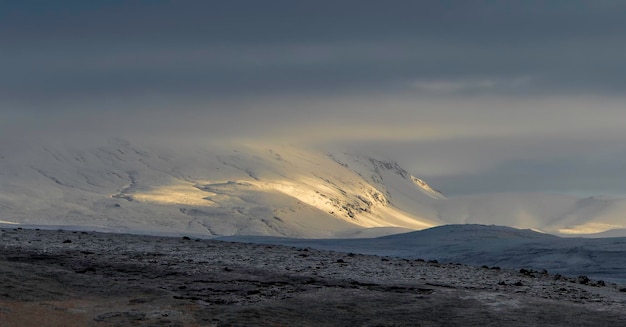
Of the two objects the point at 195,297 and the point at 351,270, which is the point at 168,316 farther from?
the point at 351,270

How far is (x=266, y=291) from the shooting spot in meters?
43.0

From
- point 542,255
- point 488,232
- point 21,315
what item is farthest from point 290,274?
point 488,232

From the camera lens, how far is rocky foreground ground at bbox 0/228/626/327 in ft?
124

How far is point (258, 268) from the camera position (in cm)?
4956

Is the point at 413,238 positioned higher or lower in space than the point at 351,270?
higher

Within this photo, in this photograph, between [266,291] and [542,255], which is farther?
[542,255]

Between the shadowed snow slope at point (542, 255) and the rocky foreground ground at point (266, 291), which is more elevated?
the shadowed snow slope at point (542, 255)

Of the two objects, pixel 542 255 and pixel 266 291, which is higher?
pixel 542 255

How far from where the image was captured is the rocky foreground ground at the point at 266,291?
37750mm

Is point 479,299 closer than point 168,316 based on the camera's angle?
No

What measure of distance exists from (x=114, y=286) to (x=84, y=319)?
5.80 m

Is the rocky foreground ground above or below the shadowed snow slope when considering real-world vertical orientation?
below

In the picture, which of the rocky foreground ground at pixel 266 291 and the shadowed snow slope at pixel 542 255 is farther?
the shadowed snow slope at pixel 542 255

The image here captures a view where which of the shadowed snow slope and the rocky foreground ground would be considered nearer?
the rocky foreground ground
